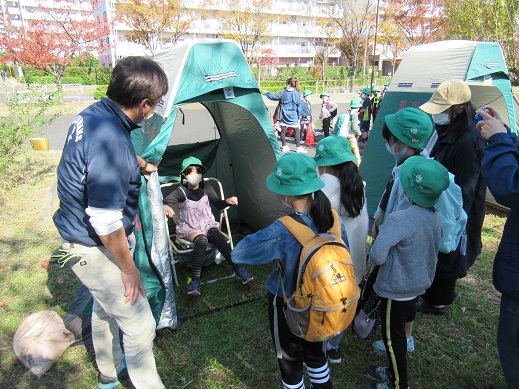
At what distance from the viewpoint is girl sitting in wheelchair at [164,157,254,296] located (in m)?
3.77

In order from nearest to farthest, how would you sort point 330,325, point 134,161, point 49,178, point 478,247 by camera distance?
point 330,325 < point 134,161 < point 478,247 < point 49,178

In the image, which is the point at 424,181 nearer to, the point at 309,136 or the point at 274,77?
the point at 309,136

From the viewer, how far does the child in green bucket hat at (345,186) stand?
2400 millimetres

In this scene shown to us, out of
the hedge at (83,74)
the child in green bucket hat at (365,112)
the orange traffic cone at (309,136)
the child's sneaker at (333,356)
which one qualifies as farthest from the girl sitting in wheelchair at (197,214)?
the hedge at (83,74)

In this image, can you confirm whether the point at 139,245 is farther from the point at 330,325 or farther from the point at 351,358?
the point at 351,358

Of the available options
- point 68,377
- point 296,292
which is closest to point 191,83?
point 296,292

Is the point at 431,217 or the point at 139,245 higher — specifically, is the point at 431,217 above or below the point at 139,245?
above

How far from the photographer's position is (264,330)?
3.13m

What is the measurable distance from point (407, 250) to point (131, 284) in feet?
5.15

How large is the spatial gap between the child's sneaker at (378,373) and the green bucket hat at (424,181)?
121cm

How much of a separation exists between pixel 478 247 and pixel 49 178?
7.26m

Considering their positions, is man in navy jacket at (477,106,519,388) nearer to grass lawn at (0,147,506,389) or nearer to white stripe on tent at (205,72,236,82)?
grass lawn at (0,147,506,389)

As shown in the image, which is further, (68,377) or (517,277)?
(68,377)

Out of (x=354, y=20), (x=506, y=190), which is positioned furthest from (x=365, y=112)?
(x=354, y=20)
